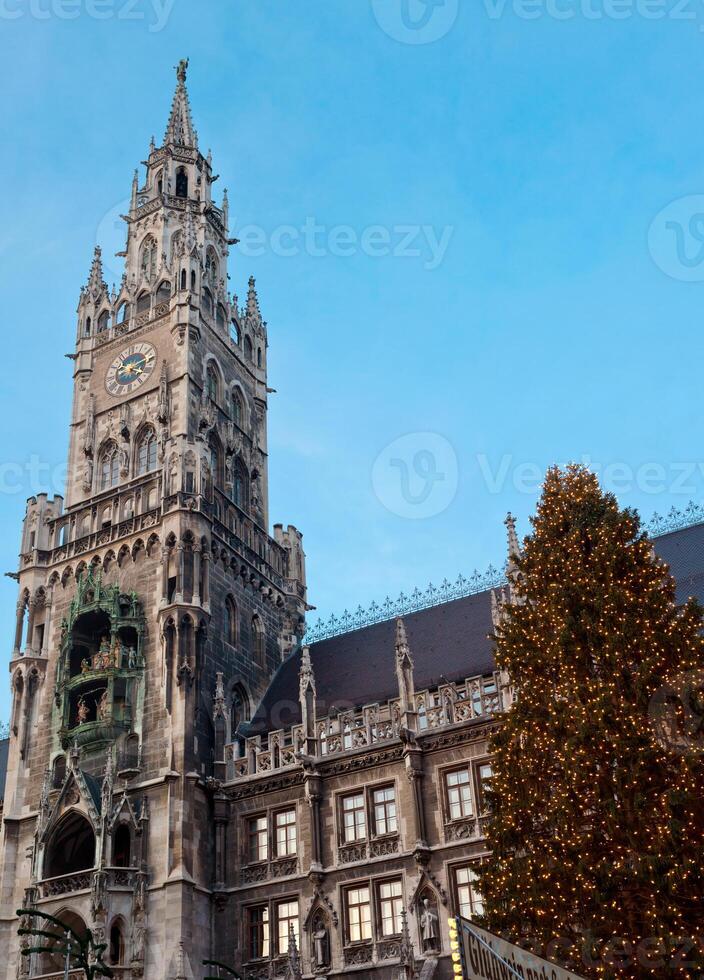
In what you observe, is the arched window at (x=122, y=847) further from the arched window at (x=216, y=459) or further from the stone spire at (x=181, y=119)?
the stone spire at (x=181, y=119)

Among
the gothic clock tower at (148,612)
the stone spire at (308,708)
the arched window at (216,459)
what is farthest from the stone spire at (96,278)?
the stone spire at (308,708)

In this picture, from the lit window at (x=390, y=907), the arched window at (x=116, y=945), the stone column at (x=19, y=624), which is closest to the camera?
the lit window at (x=390, y=907)

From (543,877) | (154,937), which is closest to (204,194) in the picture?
(154,937)

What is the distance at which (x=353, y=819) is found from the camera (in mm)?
32188

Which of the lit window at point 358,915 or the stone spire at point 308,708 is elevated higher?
the stone spire at point 308,708

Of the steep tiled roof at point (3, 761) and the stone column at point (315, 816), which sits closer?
the stone column at point (315, 816)

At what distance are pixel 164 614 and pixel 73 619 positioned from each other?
11.7 ft

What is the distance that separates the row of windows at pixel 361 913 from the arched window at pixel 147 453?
1642cm

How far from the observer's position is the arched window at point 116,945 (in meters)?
31.0

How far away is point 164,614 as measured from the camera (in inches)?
1412

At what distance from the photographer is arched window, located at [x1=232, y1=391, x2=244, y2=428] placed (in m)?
46.0

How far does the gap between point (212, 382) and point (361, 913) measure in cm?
2192

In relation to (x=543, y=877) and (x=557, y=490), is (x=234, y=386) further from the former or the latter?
(x=543, y=877)

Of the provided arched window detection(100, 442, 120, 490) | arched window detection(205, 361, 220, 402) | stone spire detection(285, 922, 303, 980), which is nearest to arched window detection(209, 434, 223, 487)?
arched window detection(205, 361, 220, 402)
